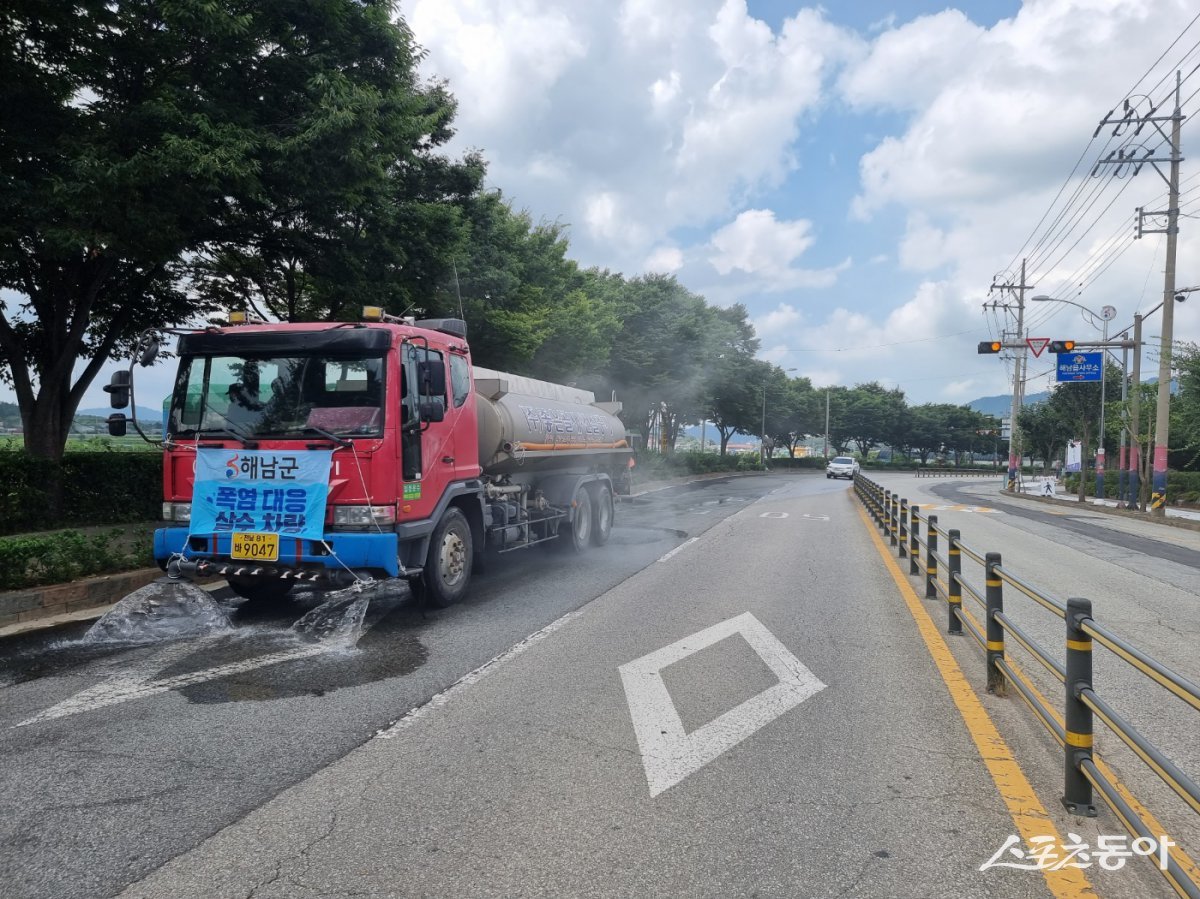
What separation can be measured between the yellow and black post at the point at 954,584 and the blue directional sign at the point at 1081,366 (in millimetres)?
30249

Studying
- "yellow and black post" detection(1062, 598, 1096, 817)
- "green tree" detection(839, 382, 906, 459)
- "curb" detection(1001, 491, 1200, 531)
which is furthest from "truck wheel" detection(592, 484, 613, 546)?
"green tree" detection(839, 382, 906, 459)

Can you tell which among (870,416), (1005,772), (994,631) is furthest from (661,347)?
(870,416)

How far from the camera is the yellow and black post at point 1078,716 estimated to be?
3.52 metres

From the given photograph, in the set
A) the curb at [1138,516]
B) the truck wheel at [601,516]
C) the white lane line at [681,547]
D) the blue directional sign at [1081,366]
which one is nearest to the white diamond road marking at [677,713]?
the white lane line at [681,547]

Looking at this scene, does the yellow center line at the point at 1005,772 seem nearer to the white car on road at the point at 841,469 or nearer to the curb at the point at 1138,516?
the curb at the point at 1138,516

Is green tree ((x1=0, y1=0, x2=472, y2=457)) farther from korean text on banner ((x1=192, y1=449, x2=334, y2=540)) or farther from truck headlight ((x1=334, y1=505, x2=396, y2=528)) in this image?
truck headlight ((x1=334, y1=505, x2=396, y2=528))

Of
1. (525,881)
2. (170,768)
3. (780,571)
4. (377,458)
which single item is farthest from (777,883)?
(780,571)

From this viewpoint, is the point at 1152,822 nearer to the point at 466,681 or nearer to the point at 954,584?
the point at 954,584

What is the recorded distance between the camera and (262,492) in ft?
22.6

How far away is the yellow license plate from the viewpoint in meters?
6.77

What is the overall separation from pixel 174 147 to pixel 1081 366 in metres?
34.1

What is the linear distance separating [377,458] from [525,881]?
4.44 metres

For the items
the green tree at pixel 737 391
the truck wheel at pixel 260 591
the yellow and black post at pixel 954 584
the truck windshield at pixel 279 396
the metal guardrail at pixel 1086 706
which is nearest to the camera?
the metal guardrail at pixel 1086 706

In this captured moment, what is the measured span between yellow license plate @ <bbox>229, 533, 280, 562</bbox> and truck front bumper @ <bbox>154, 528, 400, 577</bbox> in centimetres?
4
